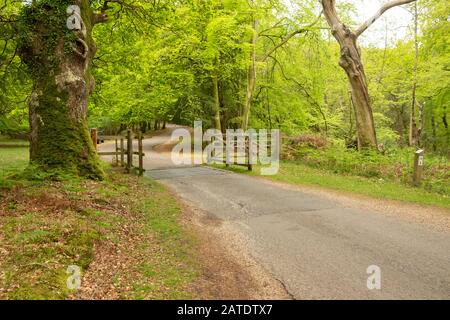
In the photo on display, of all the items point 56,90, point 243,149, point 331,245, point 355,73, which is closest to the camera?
point 331,245

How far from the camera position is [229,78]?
973 inches

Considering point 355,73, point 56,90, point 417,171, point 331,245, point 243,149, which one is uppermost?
point 355,73

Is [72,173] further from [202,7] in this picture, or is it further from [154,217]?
[202,7]

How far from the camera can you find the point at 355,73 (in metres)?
15.8

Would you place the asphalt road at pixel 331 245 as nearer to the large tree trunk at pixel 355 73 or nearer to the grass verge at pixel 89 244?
→ the grass verge at pixel 89 244

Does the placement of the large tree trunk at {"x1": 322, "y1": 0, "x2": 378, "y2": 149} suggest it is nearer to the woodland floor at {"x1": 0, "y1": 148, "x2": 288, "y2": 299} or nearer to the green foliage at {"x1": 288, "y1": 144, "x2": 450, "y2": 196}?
the green foliage at {"x1": 288, "y1": 144, "x2": 450, "y2": 196}

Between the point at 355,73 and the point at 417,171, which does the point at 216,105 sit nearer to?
the point at 355,73

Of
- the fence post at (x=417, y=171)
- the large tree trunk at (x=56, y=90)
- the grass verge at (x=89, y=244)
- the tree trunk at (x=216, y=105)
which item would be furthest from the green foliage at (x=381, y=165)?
the large tree trunk at (x=56, y=90)

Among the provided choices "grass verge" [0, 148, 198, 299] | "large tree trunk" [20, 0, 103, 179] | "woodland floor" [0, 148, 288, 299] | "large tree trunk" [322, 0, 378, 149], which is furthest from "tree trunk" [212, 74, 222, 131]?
"woodland floor" [0, 148, 288, 299]

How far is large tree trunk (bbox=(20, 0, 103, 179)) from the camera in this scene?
384 inches

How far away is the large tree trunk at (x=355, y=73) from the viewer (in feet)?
51.8

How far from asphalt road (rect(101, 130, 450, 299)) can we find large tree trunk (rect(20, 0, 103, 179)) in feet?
10.8

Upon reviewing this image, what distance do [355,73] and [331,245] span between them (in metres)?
11.6

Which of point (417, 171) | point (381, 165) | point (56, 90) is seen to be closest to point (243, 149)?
point (381, 165)
